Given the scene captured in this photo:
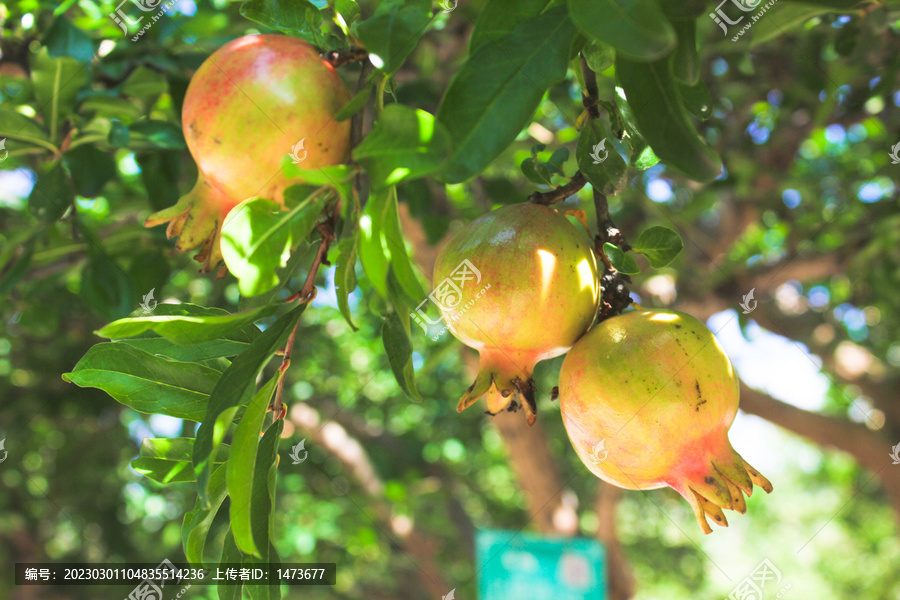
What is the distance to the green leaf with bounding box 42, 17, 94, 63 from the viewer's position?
122cm

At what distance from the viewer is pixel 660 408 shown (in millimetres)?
645

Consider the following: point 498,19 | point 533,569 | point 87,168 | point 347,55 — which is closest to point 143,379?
point 347,55

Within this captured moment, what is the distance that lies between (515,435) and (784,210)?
1.57 m

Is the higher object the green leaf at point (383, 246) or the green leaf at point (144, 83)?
the green leaf at point (383, 246)

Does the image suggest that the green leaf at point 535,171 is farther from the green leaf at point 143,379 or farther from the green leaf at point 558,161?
the green leaf at point 143,379

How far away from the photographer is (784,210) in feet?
8.97

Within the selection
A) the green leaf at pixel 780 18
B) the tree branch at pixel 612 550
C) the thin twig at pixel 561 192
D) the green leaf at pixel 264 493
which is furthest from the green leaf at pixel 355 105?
the tree branch at pixel 612 550

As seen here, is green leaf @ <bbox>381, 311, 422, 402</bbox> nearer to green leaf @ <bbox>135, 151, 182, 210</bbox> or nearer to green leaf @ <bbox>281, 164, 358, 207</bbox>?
green leaf @ <bbox>281, 164, 358, 207</bbox>

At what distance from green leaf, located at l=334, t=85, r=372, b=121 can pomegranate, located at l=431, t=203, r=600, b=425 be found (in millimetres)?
181

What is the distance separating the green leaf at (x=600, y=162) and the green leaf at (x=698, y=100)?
9cm

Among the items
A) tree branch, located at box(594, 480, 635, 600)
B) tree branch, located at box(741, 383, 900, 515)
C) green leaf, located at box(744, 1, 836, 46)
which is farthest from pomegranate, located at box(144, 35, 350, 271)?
tree branch, located at box(594, 480, 635, 600)

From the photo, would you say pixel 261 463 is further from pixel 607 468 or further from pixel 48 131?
pixel 48 131

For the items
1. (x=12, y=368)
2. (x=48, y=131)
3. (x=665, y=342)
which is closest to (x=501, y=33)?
(x=665, y=342)

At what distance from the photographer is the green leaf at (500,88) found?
0.54 metres
